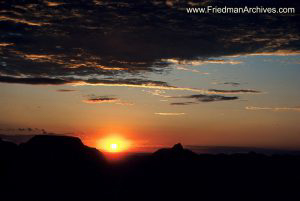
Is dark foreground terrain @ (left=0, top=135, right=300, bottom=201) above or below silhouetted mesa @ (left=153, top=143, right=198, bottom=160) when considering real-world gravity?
below

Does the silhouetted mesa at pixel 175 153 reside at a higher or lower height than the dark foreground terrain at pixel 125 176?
higher

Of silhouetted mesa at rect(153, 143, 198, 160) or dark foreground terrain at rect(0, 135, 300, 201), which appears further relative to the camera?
silhouetted mesa at rect(153, 143, 198, 160)

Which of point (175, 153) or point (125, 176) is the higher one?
point (175, 153)

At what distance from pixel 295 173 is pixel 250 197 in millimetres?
25867

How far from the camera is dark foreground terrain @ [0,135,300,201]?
73.0 meters

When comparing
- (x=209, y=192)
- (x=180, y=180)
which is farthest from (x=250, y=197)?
(x=180, y=180)

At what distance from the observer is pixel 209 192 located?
278 ft

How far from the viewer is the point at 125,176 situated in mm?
88688

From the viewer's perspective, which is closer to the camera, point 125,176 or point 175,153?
point 125,176

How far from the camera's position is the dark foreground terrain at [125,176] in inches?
2874

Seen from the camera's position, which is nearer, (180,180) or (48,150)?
(48,150)

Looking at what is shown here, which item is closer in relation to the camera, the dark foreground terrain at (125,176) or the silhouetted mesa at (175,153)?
the dark foreground terrain at (125,176)

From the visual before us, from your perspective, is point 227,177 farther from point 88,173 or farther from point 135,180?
point 88,173

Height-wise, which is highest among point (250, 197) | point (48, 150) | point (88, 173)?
point (48, 150)
